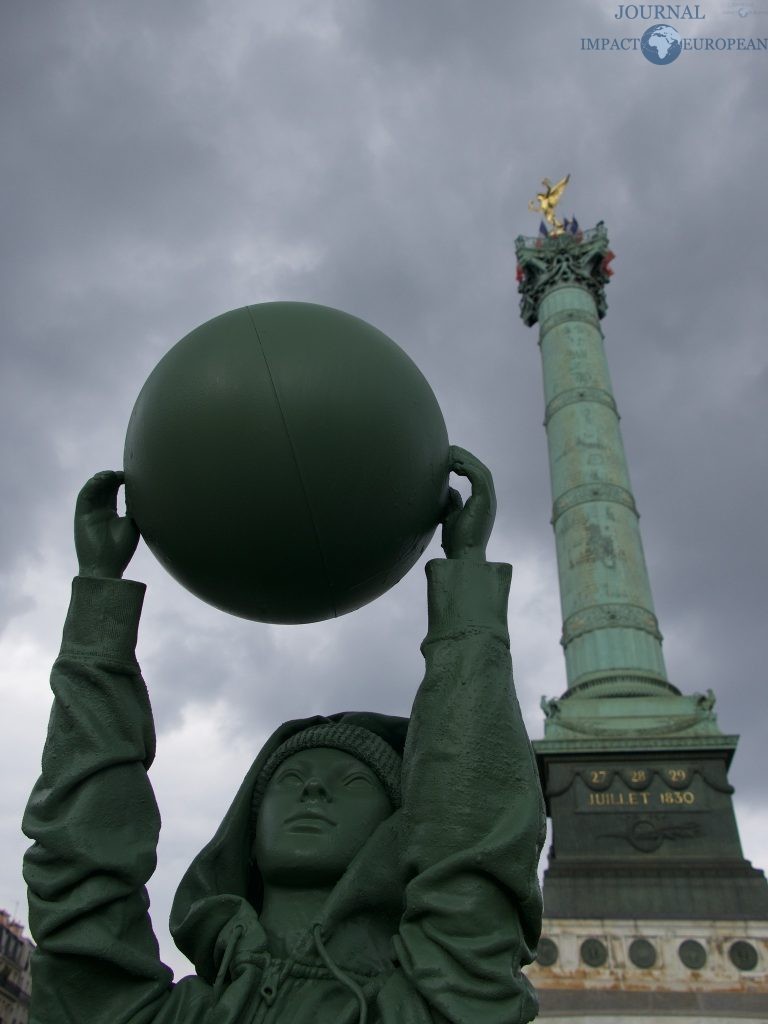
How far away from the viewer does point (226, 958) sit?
2.18 metres

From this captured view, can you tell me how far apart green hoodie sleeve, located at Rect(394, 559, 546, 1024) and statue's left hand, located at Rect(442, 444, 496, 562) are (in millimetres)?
84

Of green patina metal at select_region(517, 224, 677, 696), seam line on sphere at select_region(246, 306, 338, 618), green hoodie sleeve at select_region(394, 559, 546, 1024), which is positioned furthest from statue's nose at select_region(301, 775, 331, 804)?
green patina metal at select_region(517, 224, 677, 696)

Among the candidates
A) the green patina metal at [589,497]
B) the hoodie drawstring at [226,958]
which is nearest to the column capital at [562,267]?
the green patina metal at [589,497]

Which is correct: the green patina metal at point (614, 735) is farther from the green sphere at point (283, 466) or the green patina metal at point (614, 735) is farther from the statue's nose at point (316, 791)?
the green sphere at point (283, 466)

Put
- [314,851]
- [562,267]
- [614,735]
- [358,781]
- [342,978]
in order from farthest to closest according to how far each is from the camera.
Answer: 1. [562,267]
2. [614,735]
3. [358,781]
4. [314,851]
5. [342,978]

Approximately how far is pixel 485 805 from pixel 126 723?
95 centimetres

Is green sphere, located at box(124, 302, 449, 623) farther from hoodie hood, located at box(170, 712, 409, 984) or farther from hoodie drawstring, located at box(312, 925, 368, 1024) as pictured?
hoodie drawstring, located at box(312, 925, 368, 1024)

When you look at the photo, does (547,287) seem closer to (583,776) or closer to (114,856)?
(583,776)

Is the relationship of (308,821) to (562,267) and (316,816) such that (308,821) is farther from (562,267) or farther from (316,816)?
(562,267)

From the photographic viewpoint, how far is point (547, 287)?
27156 mm

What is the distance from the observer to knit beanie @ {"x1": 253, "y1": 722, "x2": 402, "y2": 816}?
8.42ft

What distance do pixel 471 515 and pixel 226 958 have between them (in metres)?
1.27

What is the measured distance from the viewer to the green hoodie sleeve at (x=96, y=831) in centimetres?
216

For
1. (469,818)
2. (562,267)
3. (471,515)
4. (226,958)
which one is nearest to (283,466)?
(471,515)
